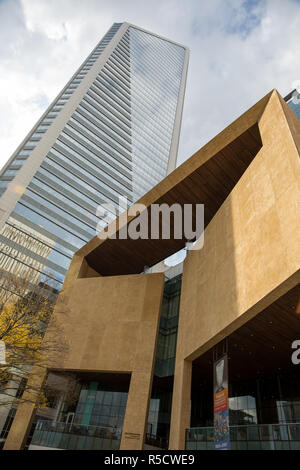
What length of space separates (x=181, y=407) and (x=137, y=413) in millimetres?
4237

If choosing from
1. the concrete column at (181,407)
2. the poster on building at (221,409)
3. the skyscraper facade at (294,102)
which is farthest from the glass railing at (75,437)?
the skyscraper facade at (294,102)

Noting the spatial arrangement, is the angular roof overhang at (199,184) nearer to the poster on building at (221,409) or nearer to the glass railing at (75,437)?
the poster on building at (221,409)

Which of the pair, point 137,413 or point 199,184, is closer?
point 137,413

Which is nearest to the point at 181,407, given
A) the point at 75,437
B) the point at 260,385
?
the point at 260,385

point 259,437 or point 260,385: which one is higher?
point 260,385

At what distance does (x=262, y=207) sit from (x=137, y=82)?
99.8 metres

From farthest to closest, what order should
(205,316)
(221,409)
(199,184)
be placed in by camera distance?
(199,184) < (205,316) < (221,409)

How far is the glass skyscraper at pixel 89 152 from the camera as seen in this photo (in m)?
48.4

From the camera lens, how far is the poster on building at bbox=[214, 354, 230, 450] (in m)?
12.6

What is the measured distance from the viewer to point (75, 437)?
67.3 ft

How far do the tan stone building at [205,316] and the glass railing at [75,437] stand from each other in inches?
2.7

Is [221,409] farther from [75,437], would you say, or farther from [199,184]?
[199,184]

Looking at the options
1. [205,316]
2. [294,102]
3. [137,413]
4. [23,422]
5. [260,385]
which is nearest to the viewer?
[205,316]

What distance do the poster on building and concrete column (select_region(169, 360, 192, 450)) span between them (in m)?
3.39
